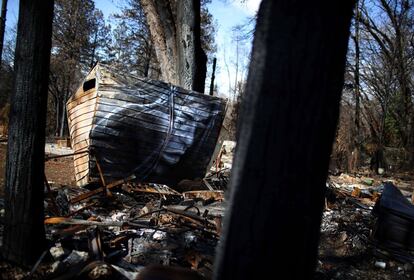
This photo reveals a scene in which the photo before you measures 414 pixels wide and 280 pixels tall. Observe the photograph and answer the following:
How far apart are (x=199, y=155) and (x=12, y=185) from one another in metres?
5.96

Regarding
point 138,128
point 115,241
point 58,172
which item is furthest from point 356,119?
point 115,241

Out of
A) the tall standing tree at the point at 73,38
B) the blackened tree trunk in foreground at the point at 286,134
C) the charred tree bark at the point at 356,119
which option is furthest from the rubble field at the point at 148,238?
the tall standing tree at the point at 73,38

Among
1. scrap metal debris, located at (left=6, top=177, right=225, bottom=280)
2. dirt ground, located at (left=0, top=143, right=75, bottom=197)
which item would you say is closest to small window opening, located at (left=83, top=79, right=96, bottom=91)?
scrap metal debris, located at (left=6, top=177, right=225, bottom=280)

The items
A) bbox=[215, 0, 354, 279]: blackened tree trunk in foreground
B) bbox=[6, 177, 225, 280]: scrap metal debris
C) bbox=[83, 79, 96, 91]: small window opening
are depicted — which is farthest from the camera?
bbox=[83, 79, 96, 91]: small window opening

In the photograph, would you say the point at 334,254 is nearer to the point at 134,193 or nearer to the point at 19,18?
the point at 134,193

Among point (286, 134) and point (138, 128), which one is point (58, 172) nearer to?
point (138, 128)

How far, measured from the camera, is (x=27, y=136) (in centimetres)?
366

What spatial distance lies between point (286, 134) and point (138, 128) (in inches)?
279

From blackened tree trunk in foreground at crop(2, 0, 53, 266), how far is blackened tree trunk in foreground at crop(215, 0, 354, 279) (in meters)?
2.82

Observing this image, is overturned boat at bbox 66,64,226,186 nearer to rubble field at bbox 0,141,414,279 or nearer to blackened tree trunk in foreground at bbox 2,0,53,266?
rubble field at bbox 0,141,414,279

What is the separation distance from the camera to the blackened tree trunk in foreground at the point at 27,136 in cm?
355

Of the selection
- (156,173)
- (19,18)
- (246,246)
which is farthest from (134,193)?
(246,246)

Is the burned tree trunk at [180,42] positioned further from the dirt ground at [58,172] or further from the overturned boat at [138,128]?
the dirt ground at [58,172]

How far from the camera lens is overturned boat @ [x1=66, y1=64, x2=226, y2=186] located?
7.90 meters
